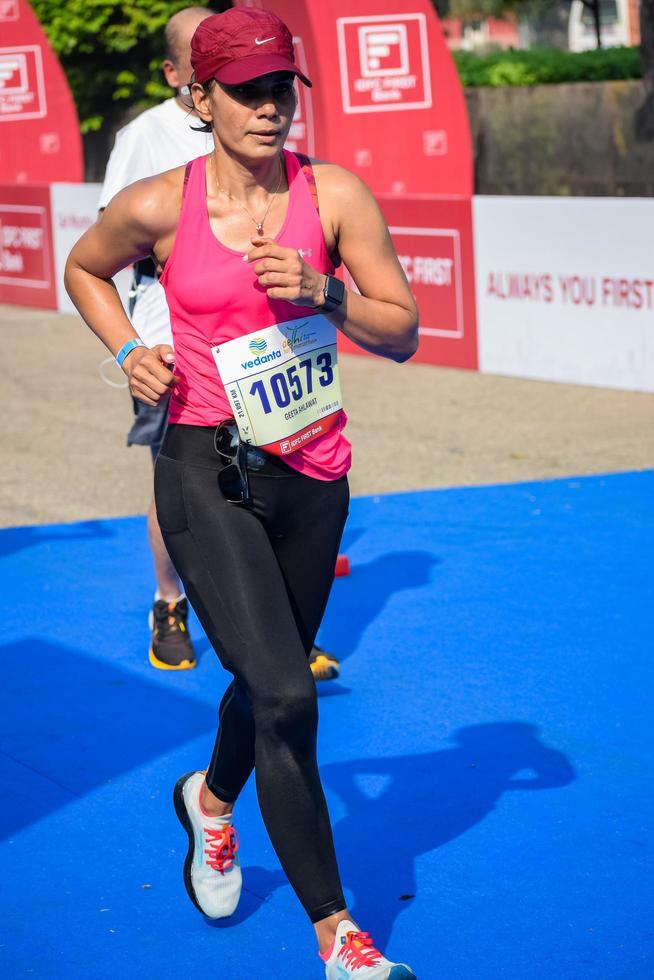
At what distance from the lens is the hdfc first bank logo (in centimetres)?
1526

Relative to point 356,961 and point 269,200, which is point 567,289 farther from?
point 356,961

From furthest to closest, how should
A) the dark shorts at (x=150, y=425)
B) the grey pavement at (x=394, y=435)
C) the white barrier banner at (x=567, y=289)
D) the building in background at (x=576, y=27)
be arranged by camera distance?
the building in background at (x=576, y=27) < the white barrier banner at (x=567, y=289) < the grey pavement at (x=394, y=435) < the dark shorts at (x=150, y=425)

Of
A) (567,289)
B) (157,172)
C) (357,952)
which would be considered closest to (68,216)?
(567,289)

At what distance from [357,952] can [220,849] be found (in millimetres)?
594

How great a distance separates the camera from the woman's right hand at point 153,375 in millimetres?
3424

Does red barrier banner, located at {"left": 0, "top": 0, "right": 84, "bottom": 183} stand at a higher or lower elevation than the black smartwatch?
higher

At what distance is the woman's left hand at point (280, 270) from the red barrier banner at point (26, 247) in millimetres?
15048

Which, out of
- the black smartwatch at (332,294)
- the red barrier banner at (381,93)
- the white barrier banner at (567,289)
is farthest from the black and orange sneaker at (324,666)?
the red barrier banner at (381,93)

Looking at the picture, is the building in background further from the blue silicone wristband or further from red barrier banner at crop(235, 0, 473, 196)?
the blue silicone wristband

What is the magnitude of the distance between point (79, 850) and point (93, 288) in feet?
5.13

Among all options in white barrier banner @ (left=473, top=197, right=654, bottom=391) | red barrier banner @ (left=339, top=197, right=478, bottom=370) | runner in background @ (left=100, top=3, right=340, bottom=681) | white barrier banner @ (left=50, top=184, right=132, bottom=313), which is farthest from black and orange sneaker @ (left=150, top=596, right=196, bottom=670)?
white barrier banner @ (left=50, top=184, right=132, bottom=313)

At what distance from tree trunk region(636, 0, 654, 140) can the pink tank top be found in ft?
77.1

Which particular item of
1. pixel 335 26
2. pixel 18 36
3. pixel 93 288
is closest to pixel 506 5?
pixel 18 36

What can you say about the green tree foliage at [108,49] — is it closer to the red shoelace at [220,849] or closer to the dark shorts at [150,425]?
the dark shorts at [150,425]
